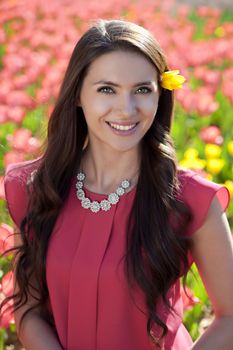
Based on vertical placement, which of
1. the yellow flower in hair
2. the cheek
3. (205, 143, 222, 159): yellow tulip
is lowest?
(205, 143, 222, 159): yellow tulip

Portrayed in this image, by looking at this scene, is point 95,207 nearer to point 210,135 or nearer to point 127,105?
point 127,105

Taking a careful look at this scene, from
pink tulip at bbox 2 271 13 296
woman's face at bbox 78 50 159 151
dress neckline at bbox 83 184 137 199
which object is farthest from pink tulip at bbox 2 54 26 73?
woman's face at bbox 78 50 159 151

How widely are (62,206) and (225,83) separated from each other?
290cm

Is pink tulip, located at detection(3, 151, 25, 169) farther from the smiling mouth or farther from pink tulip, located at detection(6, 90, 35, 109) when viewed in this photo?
the smiling mouth

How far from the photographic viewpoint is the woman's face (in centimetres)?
229

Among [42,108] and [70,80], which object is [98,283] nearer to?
[70,80]

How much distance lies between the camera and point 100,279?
235cm

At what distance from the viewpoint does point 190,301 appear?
2912 millimetres

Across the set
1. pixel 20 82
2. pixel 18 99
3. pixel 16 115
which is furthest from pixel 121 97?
pixel 20 82

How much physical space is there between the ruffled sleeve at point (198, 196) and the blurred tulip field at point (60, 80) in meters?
0.44

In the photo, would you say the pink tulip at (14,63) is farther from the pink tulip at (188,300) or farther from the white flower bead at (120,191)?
the white flower bead at (120,191)

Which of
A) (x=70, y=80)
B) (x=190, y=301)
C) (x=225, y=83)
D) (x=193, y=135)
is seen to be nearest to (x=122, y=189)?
(x=70, y=80)

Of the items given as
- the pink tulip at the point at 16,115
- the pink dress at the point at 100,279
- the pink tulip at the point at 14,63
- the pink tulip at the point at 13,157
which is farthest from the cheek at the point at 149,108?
the pink tulip at the point at 14,63

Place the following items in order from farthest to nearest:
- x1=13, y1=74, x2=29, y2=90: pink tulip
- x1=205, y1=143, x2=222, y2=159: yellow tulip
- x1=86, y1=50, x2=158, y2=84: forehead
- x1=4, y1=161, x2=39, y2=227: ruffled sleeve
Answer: x1=13, y1=74, x2=29, y2=90: pink tulip, x1=205, y1=143, x2=222, y2=159: yellow tulip, x1=4, y1=161, x2=39, y2=227: ruffled sleeve, x1=86, y1=50, x2=158, y2=84: forehead
